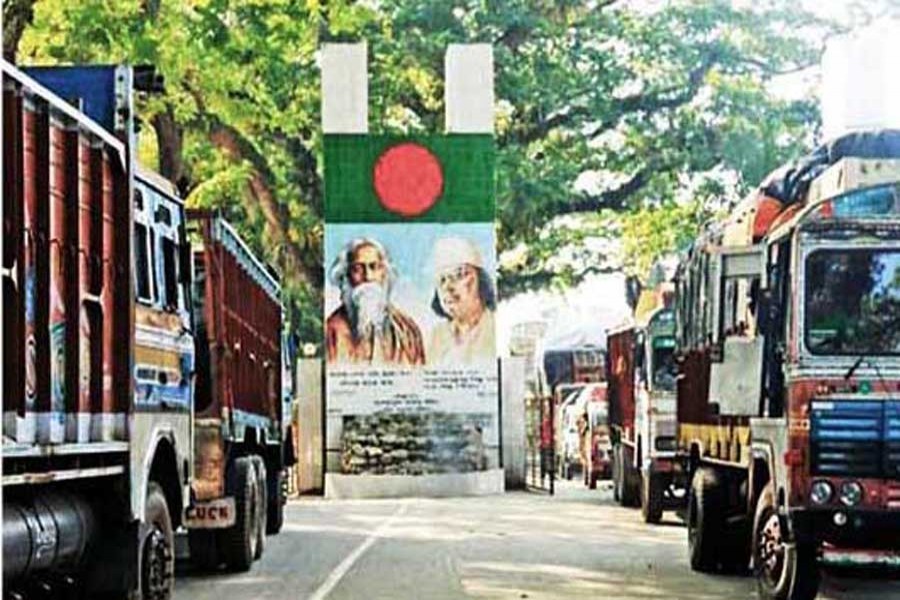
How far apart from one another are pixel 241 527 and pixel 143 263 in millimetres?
5283

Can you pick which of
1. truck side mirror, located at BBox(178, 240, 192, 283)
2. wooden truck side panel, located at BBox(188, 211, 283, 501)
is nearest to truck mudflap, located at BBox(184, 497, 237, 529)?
wooden truck side panel, located at BBox(188, 211, 283, 501)

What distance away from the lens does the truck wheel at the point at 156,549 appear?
35.3 ft

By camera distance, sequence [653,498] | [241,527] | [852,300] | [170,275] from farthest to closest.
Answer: [653,498] → [241,527] → [170,275] → [852,300]

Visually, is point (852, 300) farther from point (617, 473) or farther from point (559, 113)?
point (559, 113)

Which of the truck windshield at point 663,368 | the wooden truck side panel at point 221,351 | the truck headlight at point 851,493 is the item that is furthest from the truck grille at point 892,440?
the truck windshield at point 663,368

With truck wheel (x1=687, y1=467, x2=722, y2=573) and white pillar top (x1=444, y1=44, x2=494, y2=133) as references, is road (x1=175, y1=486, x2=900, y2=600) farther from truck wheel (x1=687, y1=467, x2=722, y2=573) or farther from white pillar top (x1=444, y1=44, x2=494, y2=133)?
white pillar top (x1=444, y1=44, x2=494, y2=133)

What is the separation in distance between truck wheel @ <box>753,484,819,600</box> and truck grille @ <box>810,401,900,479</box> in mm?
612

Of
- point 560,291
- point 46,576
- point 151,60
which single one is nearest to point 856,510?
point 46,576

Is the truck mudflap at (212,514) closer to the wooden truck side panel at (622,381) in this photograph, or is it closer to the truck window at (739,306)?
the truck window at (739,306)

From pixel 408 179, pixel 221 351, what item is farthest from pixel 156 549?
pixel 408 179

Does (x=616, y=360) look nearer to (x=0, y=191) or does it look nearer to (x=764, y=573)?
(x=764, y=573)

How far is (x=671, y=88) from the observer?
33.0 meters

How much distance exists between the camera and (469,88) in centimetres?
2989

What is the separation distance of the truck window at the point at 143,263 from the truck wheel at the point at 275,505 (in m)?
8.94
